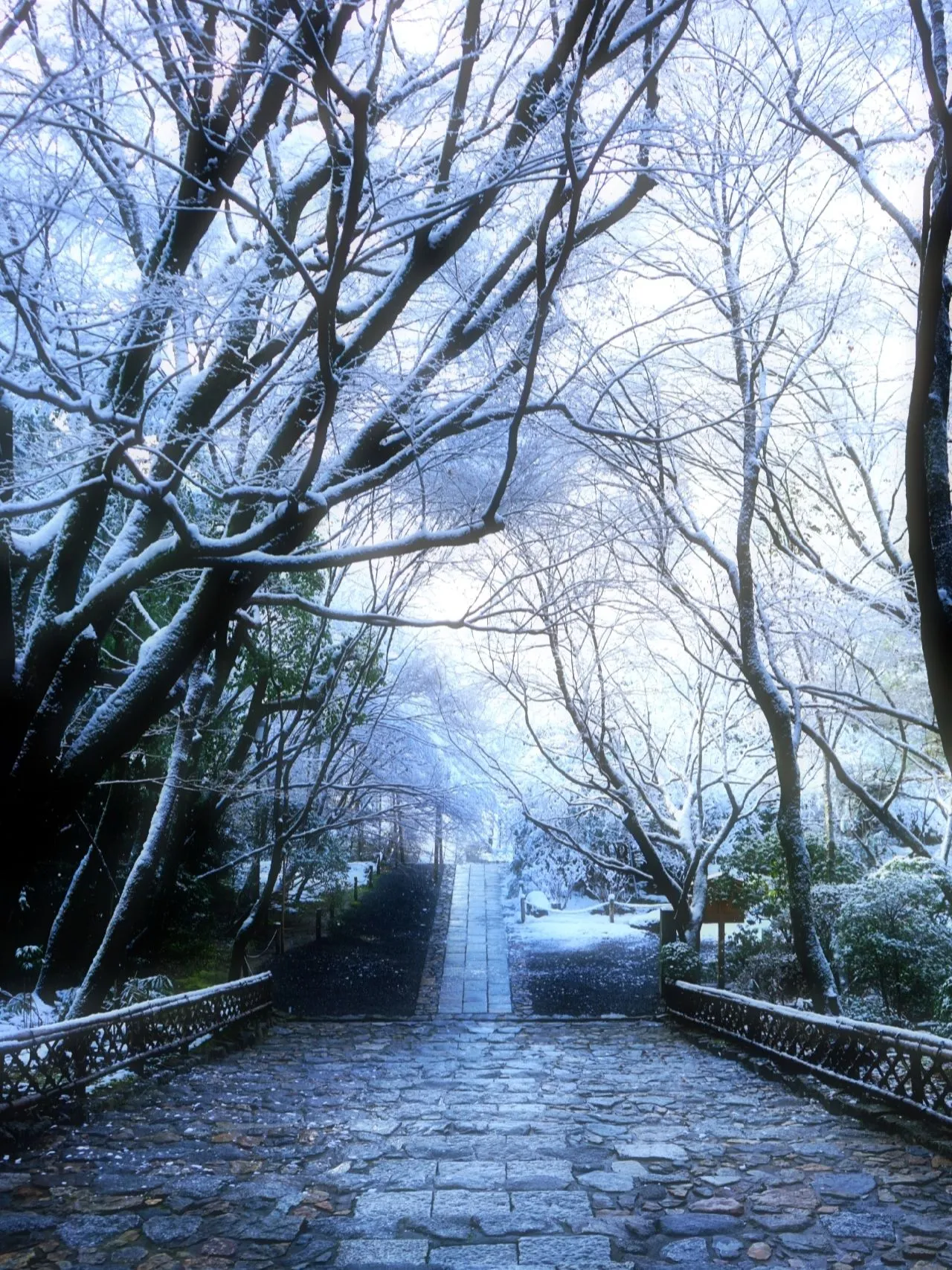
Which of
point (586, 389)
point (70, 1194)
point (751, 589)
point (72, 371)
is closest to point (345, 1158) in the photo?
point (70, 1194)

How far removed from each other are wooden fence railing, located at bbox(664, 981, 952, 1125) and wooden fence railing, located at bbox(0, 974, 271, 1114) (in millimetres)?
5436

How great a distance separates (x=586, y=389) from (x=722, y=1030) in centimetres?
706

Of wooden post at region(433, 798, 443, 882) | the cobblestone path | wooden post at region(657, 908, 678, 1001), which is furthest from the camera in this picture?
wooden post at region(433, 798, 443, 882)

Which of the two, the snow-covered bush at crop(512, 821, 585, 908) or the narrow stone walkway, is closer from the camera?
the narrow stone walkway

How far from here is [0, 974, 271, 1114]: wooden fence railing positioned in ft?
18.2

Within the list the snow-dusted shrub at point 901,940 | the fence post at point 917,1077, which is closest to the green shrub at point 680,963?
the snow-dusted shrub at point 901,940

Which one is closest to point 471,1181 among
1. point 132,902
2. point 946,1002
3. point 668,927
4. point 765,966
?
point 132,902

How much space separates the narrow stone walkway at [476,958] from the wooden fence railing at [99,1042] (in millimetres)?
5031

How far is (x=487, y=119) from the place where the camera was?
209 inches

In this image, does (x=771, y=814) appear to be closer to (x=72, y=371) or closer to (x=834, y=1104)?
(x=834, y=1104)

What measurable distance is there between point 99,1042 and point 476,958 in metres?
11.6

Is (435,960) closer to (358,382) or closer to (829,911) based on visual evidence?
(829,911)

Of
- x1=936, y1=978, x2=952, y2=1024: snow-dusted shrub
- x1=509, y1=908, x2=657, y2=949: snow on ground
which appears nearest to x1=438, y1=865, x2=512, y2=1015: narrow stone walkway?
x1=509, y1=908, x2=657, y2=949: snow on ground

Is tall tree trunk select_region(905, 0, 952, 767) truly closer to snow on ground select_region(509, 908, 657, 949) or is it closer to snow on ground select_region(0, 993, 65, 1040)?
snow on ground select_region(0, 993, 65, 1040)
